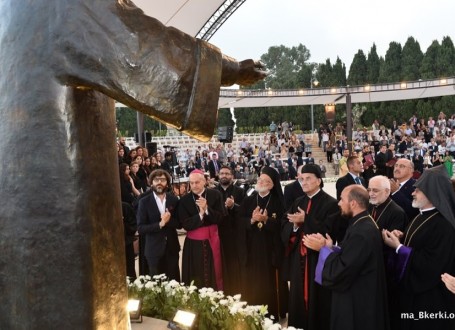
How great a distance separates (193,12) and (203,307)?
17.4 metres

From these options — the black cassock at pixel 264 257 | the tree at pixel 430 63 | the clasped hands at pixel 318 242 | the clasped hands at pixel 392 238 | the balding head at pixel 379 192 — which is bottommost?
the black cassock at pixel 264 257

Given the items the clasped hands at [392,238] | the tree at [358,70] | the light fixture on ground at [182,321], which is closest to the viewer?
the light fixture on ground at [182,321]

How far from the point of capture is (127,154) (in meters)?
12.7

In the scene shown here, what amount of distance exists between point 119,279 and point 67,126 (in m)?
0.61

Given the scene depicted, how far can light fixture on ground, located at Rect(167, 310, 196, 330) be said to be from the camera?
3090mm

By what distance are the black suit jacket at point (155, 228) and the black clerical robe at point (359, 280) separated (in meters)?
2.74

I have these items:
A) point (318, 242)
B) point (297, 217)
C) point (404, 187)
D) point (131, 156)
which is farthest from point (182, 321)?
point (131, 156)

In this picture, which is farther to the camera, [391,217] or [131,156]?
[131,156]

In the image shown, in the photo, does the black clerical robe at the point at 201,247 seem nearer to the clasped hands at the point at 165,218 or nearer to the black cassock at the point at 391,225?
the clasped hands at the point at 165,218

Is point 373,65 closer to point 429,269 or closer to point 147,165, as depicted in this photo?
point 147,165

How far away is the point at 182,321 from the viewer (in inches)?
124

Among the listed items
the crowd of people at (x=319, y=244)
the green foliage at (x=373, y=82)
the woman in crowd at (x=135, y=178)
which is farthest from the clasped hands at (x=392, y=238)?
the green foliage at (x=373, y=82)

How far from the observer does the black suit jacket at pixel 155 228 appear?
630 cm

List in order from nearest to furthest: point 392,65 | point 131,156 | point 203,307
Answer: point 203,307, point 131,156, point 392,65
